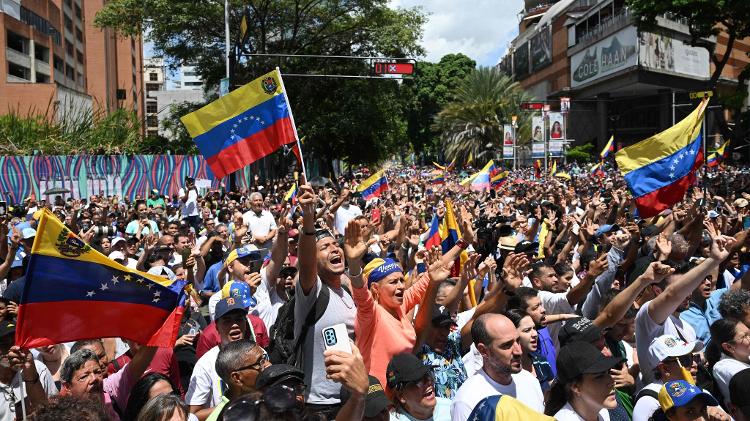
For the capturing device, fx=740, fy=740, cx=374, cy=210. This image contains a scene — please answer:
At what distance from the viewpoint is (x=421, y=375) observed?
12.6ft

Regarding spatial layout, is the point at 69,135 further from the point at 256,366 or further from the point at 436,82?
the point at 436,82

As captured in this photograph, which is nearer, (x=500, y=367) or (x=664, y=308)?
(x=500, y=367)

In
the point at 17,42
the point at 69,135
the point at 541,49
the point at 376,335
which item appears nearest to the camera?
the point at 376,335

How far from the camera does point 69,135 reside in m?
31.4

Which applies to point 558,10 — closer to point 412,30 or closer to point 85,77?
point 412,30

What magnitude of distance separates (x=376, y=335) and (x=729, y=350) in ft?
7.49

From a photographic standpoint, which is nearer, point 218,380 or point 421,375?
point 421,375

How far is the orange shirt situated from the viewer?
440cm

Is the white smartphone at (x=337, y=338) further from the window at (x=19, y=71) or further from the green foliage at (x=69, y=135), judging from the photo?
the window at (x=19, y=71)

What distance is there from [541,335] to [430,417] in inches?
68.7

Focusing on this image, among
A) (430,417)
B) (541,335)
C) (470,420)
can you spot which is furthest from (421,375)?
(541,335)

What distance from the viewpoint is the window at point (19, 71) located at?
169 feet

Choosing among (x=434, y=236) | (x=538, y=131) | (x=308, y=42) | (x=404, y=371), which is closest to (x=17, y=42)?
(x=308, y=42)

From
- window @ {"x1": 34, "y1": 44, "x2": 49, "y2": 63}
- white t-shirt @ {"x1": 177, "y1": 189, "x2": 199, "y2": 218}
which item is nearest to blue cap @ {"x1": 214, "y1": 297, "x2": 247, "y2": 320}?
white t-shirt @ {"x1": 177, "y1": 189, "x2": 199, "y2": 218}
